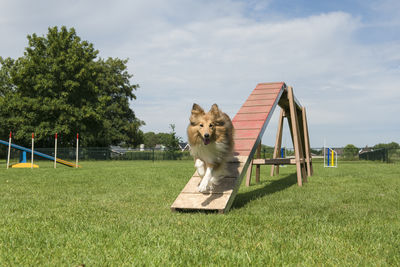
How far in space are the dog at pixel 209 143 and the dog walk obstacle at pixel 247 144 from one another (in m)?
0.25

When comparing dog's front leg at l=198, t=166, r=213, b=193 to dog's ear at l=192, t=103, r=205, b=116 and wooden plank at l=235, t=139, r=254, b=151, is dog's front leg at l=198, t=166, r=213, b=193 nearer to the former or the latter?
dog's ear at l=192, t=103, r=205, b=116

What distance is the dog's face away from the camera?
5.03m

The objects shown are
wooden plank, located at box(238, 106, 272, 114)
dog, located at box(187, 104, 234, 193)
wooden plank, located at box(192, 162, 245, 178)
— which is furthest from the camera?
wooden plank, located at box(238, 106, 272, 114)

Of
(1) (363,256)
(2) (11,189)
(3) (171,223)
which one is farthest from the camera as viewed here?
(2) (11,189)

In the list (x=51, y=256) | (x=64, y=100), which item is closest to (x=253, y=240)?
(x=51, y=256)

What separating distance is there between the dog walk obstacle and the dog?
0.25 m

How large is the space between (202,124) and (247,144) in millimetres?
1743

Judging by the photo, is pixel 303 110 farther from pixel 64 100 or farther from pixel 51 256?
pixel 64 100

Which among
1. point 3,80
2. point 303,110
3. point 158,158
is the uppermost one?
point 3,80

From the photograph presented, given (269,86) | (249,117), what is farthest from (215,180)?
(269,86)

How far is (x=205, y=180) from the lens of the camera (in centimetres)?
501

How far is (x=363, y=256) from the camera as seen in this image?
2.92 meters

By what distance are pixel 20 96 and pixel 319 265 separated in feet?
115

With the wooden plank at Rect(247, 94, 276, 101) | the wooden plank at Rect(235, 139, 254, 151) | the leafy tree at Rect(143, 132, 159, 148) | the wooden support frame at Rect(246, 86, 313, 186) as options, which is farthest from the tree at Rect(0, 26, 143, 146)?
the leafy tree at Rect(143, 132, 159, 148)
